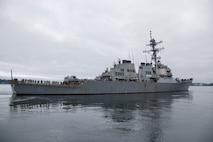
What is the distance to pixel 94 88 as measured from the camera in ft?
127

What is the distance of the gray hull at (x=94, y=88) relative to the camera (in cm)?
3466

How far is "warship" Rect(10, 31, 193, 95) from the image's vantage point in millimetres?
35406

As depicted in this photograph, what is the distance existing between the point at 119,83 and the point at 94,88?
19.1ft

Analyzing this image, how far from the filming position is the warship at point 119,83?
3541 centimetres

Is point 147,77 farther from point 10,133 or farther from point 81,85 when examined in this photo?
point 10,133

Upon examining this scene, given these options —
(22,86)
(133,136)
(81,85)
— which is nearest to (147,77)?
(81,85)

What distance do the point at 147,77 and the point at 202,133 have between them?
37.8m

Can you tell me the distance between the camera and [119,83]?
135 ft

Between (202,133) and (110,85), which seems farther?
(110,85)

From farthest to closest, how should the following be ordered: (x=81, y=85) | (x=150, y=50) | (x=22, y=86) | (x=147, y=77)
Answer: (x=150, y=50) < (x=147, y=77) < (x=81, y=85) < (x=22, y=86)

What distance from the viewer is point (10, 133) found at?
9.98 m

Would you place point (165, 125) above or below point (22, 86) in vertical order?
below

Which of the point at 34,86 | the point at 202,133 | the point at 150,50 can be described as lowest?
the point at 202,133

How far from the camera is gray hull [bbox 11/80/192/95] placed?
114 feet
